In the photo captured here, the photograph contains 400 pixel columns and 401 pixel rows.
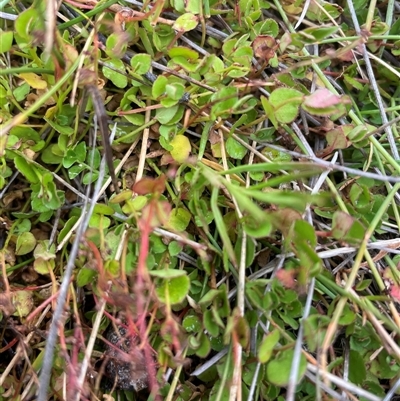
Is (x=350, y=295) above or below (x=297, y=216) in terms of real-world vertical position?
below

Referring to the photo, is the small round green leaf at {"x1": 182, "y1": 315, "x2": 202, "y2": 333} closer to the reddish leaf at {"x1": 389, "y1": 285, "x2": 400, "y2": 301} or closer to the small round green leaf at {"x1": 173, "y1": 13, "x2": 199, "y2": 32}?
the reddish leaf at {"x1": 389, "y1": 285, "x2": 400, "y2": 301}

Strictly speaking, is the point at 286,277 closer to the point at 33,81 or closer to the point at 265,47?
the point at 265,47

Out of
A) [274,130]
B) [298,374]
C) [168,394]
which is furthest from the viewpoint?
[274,130]

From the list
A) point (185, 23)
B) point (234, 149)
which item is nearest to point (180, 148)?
point (234, 149)

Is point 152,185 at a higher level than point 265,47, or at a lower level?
lower

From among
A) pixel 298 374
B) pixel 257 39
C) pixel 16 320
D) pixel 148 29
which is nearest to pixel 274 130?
pixel 257 39

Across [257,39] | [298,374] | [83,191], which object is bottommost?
[298,374]

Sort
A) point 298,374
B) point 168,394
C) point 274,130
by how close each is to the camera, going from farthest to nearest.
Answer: point 274,130, point 168,394, point 298,374

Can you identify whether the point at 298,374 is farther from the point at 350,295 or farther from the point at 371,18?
the point at 371,18
